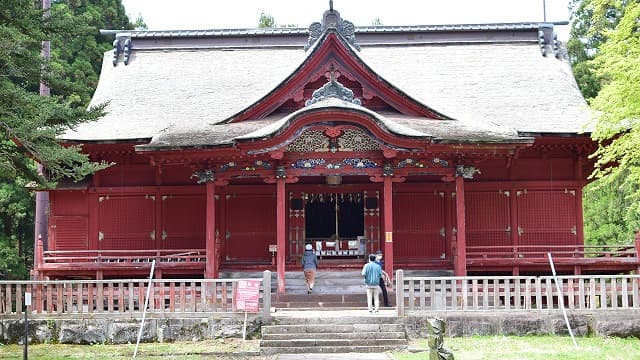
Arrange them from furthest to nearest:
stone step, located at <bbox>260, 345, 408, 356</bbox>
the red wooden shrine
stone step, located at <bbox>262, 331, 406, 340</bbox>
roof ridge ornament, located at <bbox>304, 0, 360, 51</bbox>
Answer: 1. roof ridge ornament, located at <bbox>304, 0, 360, 51</bbox>
2. the red wooden shrine
3. stone step, located at <bbox>262, 331, 406, 340</bbox>
4. stone step, located at <bbox>260, 345, 408, 356</bbox>

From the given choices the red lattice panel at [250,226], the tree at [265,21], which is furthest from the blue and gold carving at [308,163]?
the tree at [265,21]

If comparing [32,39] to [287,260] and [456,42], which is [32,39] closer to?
[287,260]

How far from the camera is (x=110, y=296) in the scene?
1733cm

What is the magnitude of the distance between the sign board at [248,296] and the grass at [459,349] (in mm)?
725

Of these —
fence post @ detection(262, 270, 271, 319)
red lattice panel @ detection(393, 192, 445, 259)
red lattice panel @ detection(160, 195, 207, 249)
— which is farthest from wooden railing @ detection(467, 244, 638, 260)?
red lattice panel @ detection(160, 195, 207, 249)

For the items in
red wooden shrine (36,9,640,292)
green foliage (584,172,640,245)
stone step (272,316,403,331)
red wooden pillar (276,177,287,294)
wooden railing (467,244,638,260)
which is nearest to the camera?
stone step (272,316,403,331)

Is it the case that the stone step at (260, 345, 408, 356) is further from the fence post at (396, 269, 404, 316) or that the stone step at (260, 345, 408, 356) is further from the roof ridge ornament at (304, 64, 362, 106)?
the roof ridge ornament at (304, 64, 362, 106)

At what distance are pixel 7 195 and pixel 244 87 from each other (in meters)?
11.9

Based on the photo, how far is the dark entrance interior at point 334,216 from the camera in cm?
2364

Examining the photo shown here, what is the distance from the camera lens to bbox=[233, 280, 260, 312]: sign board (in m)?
16.8

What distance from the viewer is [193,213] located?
2336 centimetres

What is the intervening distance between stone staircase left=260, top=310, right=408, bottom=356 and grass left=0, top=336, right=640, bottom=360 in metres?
0.39

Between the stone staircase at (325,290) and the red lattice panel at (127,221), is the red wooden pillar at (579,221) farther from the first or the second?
the red lattice panel at (127,221)

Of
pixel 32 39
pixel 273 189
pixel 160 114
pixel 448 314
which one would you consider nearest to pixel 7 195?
pixel 160 114
